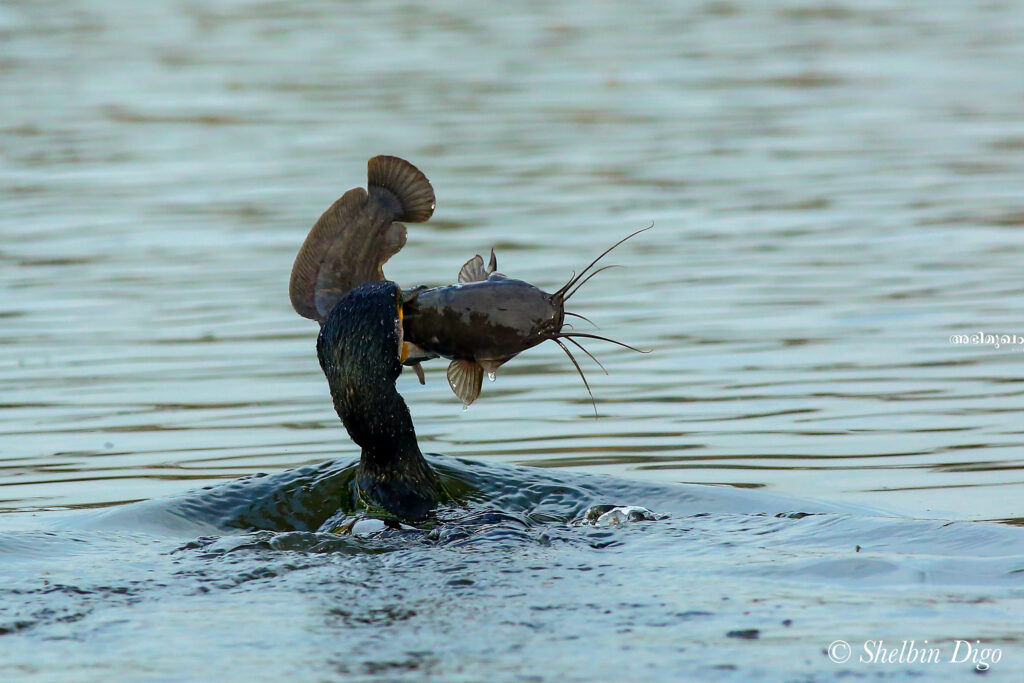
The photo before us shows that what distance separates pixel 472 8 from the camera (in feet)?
83.6

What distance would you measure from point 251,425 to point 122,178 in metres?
7.05

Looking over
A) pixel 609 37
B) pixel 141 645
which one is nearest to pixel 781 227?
pixel 141 645

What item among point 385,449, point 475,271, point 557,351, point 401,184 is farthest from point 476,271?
point 557,351

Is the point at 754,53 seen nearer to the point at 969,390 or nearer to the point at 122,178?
the point at 122,178

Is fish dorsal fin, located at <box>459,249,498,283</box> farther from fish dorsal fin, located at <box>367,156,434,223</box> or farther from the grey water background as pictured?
the grey water background

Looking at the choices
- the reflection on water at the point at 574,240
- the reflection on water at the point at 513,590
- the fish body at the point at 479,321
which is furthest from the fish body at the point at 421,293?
the reflection on water at the point at 574,240

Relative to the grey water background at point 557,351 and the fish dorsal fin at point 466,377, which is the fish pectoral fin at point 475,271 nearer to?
the fish dorsal fin at point 466,377

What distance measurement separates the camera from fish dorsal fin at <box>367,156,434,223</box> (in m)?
5.95

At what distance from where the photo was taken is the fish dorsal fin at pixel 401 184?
19.5 ft

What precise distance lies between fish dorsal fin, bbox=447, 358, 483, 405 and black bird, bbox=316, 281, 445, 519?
0.21 m

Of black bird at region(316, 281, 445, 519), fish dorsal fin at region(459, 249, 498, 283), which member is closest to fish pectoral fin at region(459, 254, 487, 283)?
fish dorsal fin at region(459, 249, 498, 283)

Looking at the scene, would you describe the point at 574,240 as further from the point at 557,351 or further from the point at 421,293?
the point at 421,293

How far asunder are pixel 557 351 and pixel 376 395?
14.4ft

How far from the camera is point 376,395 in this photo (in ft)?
19.2
